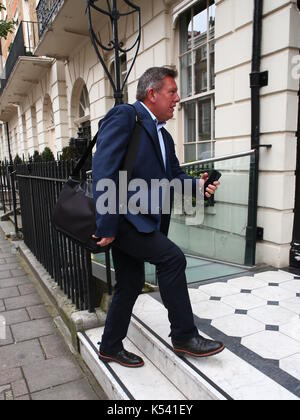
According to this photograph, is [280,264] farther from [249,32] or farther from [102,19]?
[102,19]

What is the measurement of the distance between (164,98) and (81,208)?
2.75 feet

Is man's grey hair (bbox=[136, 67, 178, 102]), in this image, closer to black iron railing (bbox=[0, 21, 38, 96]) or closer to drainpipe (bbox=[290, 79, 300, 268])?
drainpipe (bbox=[290, 79, 300, 268])

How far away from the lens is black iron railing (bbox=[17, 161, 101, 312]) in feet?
10.4

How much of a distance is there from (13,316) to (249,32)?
4.28 metres

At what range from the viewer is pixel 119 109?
77.7 inches

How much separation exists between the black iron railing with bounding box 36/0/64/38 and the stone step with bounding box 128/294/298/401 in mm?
7600

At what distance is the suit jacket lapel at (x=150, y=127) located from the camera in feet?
6.67

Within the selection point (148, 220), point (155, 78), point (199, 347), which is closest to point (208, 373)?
point (199, 347)

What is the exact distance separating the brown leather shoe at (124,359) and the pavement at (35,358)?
0.27 metres

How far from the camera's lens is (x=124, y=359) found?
7.76ft

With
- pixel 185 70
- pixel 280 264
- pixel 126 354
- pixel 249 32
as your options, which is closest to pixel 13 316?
pixel 126 354

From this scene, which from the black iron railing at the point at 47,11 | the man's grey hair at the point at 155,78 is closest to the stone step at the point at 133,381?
A: the man's grey hair at the point at 155,78

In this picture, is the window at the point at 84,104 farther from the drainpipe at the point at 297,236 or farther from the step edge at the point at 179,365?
the step edge at the point at 179,365

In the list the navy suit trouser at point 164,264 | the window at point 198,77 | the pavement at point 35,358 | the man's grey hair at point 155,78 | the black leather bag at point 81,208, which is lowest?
the pavement at point 35,358
